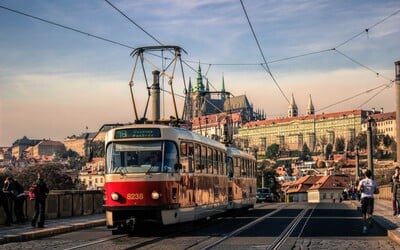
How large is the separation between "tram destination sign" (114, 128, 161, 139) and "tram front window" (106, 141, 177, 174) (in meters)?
0.20

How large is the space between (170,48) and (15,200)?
308 inches

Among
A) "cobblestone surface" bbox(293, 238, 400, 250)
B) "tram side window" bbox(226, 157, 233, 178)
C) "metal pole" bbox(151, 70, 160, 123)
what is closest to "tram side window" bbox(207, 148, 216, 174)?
"tram side window" bbox(226, 157, 233, 178)

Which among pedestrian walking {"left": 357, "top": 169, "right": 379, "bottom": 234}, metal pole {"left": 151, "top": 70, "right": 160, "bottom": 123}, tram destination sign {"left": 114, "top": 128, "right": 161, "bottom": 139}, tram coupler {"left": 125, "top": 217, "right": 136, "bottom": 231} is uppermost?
metal pole {"left": 151, "top": 70, "right": 160, "bottom": 123}

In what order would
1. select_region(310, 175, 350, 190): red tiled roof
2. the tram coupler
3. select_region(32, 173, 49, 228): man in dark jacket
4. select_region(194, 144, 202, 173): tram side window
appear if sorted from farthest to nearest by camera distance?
select_region(310, 175, 350, 190): red tiled roof, select_region(194, 144, 202, 173): tram side window, select_region(32, 173, 49, 228): man in dark jacket, the tram coupler

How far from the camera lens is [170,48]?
2430 cm

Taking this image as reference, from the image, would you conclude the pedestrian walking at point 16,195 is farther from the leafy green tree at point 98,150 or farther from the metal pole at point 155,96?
the metal pole at point 155,96

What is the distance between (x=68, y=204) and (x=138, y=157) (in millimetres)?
9726

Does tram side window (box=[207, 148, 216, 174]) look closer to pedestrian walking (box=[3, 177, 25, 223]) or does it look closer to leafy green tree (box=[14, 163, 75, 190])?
pedestrian walking (box=[3, 177, 25, 223])

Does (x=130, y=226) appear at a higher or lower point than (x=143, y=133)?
lower

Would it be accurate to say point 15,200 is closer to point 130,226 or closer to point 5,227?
point 5,227

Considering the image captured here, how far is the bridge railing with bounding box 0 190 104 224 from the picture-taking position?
2308cm

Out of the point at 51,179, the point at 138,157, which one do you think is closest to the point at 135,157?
the point at 138,157

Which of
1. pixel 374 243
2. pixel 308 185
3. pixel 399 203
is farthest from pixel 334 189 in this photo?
pixel 374 243

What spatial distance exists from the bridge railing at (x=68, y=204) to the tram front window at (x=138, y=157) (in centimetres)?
541
